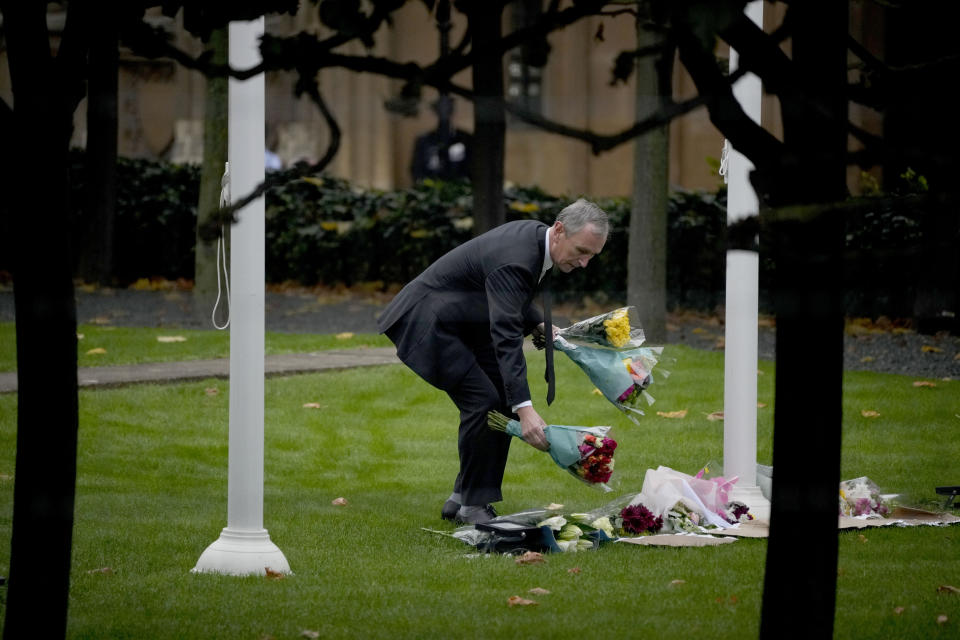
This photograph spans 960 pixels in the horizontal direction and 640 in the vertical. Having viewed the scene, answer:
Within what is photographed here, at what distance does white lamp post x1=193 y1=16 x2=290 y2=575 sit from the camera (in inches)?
194

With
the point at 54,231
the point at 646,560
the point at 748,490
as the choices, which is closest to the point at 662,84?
the point at 54,231

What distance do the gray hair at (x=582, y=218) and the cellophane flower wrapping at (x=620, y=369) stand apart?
625 mm

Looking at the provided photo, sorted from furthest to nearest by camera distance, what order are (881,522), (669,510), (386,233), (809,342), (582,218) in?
(386,233) < (881,522) < (669,510) < (582,218) < (809,342)

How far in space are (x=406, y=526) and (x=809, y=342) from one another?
363 cm

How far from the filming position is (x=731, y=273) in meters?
6.33

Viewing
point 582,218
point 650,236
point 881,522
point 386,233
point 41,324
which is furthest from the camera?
point 386,233

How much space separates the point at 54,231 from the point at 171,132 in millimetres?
21412

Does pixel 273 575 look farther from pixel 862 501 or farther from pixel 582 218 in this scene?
pixel 862 501

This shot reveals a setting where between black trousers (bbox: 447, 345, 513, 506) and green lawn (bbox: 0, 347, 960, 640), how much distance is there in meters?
0.23

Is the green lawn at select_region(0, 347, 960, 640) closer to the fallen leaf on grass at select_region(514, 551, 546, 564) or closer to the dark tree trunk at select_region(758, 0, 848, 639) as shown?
the fallen leaf on grass at select_region(514, 551, 546, 564)

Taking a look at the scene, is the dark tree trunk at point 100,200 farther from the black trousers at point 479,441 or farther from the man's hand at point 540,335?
the black trousers at point 479,441

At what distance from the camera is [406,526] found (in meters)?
6.37

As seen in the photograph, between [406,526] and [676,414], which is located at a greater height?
[676,414]

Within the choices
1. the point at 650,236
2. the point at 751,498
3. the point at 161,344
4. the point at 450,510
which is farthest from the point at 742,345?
the point at 161,344
